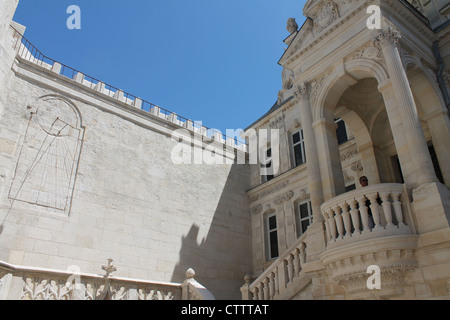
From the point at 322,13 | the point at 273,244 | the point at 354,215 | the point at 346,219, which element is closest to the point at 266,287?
the point at 346,219

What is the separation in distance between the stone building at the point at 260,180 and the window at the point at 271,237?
81 mm

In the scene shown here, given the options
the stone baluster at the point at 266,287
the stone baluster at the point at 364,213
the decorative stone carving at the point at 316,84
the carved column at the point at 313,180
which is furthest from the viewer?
the decorative stone carving at the point at 316,84

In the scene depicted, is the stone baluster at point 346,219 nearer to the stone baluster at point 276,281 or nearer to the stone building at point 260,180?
the stone building at point 260,180

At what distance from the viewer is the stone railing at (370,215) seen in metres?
7.08

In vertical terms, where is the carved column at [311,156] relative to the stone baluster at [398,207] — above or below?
above

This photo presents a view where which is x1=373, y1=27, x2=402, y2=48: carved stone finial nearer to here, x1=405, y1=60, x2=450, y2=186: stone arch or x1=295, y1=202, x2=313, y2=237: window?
x1=405, y1=60, x2=450, y2=186: stone arch

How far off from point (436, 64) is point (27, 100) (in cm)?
1259

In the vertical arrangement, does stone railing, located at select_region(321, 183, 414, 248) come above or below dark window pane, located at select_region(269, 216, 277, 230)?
Result: below

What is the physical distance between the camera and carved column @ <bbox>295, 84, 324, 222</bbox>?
918 centimetres

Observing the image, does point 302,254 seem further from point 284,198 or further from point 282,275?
point 284,198

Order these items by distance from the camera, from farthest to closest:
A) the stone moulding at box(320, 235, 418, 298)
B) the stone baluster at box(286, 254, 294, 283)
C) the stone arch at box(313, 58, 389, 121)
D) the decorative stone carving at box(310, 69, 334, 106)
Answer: the decorative stone carving at box(310, 69, 334, 106), the stone arch at box(313, 58, 389, 121), the stone baluster at box(286, 254, 294, 283), the stone moulding at box(320, 235, 418, 298)

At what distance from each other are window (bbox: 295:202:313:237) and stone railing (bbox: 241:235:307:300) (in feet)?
18.4

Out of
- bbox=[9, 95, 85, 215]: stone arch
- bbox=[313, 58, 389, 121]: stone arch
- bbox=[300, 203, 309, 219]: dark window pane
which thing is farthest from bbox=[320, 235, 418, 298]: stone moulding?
bbox=[9, 95, 85, 215]: stone arch

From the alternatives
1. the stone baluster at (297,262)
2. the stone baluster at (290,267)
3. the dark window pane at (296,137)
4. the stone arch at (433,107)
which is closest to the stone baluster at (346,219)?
the stone baluster at (297,262)
